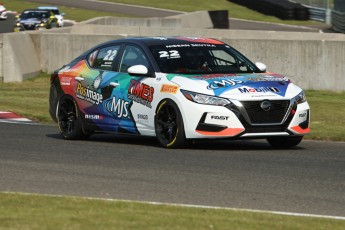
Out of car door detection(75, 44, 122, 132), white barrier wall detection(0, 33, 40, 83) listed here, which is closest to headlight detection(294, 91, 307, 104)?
car door detection(75, 44, 122, 132)

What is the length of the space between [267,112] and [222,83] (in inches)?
24.7

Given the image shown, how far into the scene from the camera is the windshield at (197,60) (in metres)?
13.9

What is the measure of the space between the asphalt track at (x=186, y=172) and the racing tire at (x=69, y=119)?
0.60 feet

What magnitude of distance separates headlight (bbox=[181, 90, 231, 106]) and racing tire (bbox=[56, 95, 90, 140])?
230 centimetres

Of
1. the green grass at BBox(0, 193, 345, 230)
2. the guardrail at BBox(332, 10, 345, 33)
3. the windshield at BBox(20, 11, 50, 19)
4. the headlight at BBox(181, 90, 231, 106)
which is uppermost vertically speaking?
the headlight at BBox(181, 90, 231, 106)

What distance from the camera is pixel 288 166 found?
Answer: 11789 mm

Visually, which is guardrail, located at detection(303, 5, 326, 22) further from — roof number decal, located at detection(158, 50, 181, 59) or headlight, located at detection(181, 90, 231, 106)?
headlight, located at detection(181, 90, 231, 106)

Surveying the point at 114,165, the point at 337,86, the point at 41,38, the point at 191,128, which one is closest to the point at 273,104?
the point at 191,128

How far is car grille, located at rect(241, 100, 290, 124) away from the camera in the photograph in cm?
1295

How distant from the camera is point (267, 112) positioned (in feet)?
42.8

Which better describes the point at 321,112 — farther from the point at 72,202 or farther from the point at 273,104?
the point at 72,202

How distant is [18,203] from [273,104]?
16.0 feet

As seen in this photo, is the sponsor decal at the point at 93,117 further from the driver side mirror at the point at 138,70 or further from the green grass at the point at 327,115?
the green grass at the point at 327,115

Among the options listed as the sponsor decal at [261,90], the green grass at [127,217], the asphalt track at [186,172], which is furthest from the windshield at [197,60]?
the green grass at [127,217]
